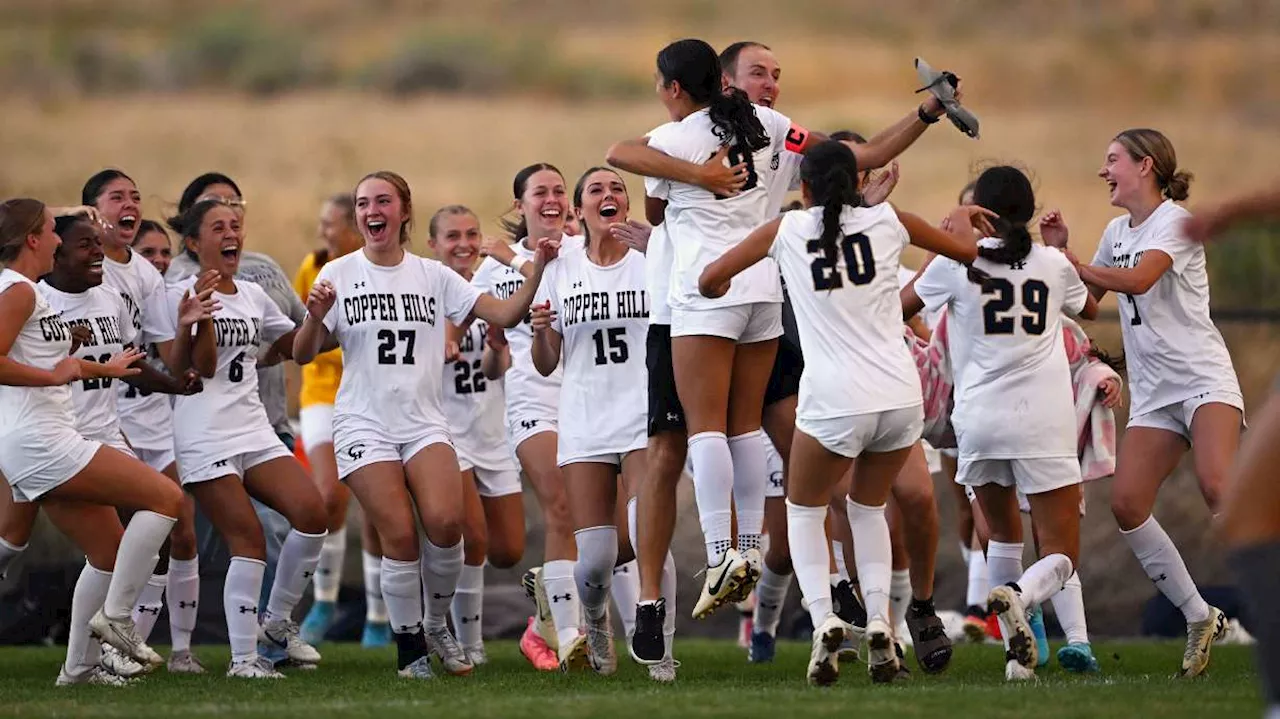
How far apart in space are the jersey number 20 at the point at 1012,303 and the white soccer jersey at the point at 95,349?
3.73 metres

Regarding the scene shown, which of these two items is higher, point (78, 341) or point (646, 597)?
point (78, 341)

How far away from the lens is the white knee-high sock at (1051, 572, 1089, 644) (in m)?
7.28

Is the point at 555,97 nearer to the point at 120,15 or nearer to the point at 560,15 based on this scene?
the point at 560,15

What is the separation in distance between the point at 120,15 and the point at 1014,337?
1088cm

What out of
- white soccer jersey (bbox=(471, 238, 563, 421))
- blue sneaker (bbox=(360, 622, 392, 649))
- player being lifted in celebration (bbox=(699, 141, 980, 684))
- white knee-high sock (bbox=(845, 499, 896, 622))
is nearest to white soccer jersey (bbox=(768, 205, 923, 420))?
player being lifted in celebration (bbox=(699, 141, 980, 684))

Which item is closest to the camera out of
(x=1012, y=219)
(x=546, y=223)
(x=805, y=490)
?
(x=805, y=490)

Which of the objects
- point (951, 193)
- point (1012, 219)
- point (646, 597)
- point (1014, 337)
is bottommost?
point (646, 597)

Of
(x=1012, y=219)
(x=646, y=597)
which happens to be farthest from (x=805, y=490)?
(x=1012, y=219)

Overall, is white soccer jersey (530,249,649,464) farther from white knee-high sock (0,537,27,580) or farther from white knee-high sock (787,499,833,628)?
white knee-high sock (0,537,27,580)

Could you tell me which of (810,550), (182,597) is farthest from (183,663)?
(810,550)

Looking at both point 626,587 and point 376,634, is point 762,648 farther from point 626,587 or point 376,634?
point 376,634

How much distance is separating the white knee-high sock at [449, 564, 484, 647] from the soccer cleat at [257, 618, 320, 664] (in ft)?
2.30

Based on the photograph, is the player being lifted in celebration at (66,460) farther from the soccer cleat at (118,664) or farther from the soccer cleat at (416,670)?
the soccer cleat at (416,670)

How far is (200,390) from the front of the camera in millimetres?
7879
